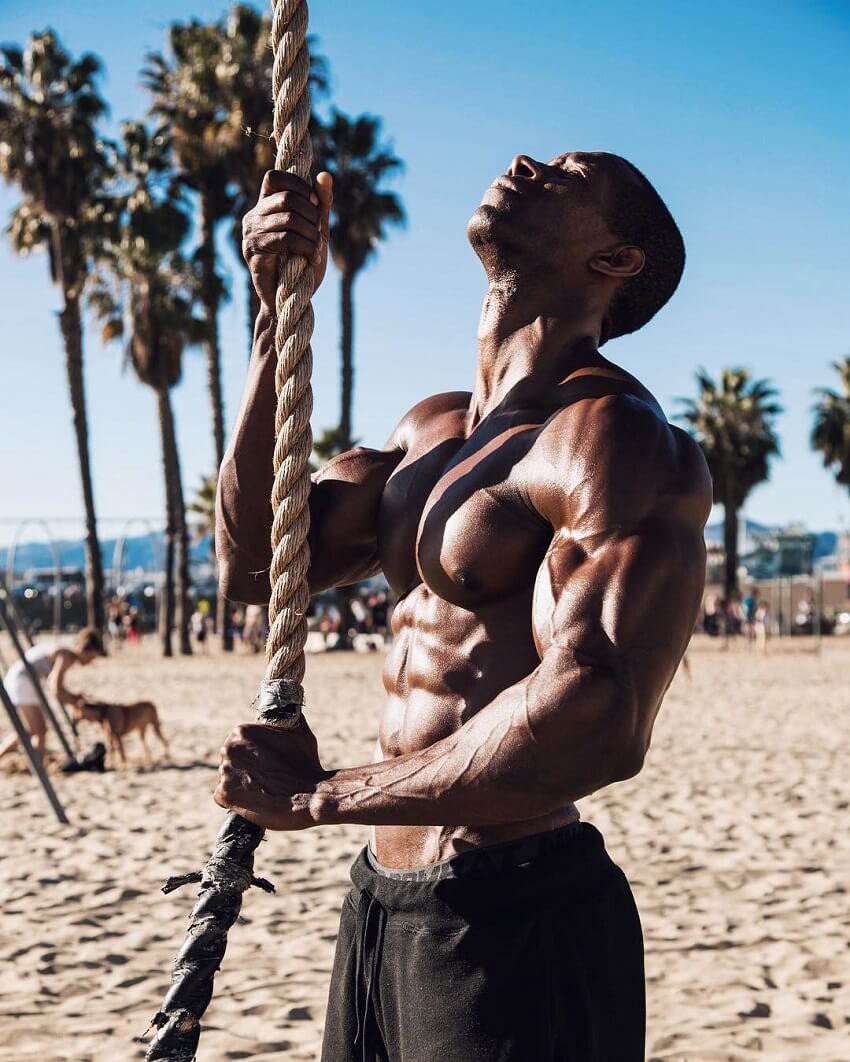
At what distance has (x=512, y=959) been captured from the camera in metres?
1.85

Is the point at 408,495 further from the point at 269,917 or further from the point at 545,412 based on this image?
the point at 269,917

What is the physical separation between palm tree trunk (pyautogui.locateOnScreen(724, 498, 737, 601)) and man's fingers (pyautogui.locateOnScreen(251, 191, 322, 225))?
132ft

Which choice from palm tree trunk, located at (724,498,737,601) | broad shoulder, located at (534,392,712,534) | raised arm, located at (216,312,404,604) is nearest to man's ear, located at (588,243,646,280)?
broad shoulder, located at (534,392,712,534)

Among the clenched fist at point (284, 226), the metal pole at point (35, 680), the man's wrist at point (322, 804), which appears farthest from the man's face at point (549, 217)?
the metal pole at point (35, 680)

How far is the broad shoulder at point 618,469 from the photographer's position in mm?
1641

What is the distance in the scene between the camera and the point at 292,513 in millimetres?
1879

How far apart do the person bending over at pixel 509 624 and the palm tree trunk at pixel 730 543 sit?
39947mm

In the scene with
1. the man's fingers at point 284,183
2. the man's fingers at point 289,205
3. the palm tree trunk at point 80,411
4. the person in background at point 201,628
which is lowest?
the person in background at point 201,628

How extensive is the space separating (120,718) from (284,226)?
994 centimetres

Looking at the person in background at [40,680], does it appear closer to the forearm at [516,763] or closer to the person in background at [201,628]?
the forearm at [516,763]

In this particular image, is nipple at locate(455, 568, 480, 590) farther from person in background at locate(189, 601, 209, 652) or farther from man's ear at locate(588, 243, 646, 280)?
person in background at locate(189, 601, 209, 652)

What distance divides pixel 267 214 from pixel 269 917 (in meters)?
4.82

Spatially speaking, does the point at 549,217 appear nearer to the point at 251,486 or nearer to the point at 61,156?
the point at 251,486

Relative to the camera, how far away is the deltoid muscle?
5.82ft
